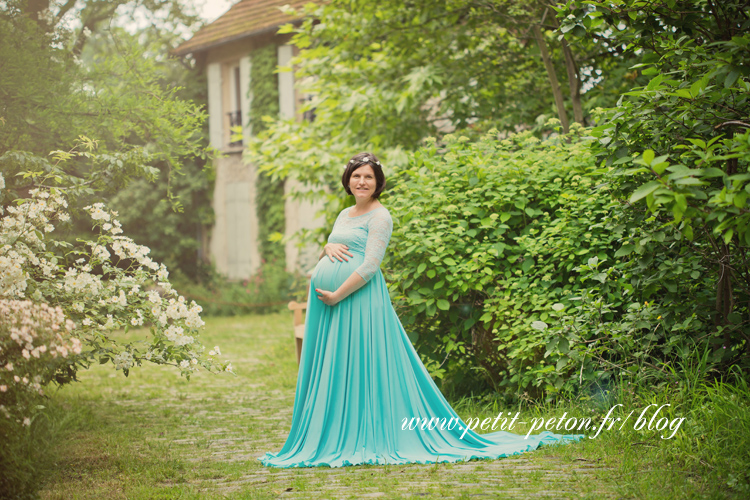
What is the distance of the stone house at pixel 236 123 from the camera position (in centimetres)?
1503

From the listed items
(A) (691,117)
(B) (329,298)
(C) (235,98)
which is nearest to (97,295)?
(B) (329,298)

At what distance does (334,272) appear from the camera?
411 centimetres

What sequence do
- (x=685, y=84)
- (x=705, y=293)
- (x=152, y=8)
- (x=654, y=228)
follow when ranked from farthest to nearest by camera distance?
1. (x=152, y=8)
2. (x=705, y=293)
3. (x=654, y=228)
4. (x=685, y=84)

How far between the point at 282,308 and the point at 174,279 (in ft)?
11.7

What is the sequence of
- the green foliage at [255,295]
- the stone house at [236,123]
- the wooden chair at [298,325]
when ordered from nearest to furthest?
1. the wooden chair at [298,325]
2. the green foliage at [255,295]
3. the stone house at [236,123]

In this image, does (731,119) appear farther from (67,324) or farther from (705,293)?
(67,324)

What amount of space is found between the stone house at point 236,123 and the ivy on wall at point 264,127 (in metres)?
0.08

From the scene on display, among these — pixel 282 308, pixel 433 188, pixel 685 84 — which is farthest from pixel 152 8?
pixel 685 84

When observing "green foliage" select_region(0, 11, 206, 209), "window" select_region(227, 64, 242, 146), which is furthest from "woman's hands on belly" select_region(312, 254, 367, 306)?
"window" select_region(227, 64, 242, 146)

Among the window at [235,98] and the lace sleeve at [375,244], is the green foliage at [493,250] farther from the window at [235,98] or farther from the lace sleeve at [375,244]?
the window at [235,98]

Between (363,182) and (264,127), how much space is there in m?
11.8

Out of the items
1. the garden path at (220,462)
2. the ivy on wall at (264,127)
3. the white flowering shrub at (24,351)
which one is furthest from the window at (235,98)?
the white flowering shrub at (24,351)

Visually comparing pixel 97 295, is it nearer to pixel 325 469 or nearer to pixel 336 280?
pixel 336 280

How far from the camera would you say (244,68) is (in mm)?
15516
